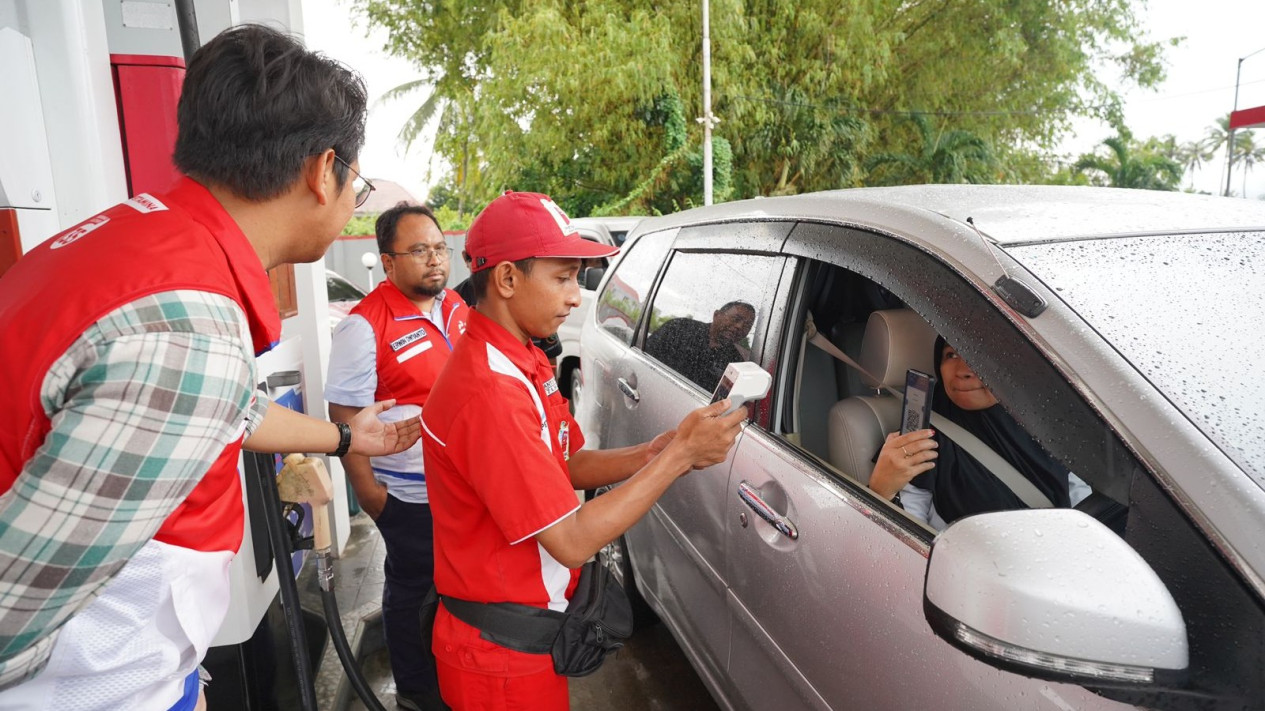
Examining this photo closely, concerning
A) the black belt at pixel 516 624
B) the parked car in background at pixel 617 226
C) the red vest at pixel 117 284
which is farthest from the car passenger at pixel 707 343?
the parked car in background at pixel 617 226

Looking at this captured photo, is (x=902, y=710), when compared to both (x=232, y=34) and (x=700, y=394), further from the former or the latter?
(x=232, y=34)

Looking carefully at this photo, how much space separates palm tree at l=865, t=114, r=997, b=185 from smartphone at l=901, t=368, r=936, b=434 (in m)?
17.8

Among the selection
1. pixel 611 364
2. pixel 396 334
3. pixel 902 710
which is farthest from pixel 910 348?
pixel 396 334

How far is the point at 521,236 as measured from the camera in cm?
161

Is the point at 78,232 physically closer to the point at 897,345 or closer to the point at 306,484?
the point at 306,484

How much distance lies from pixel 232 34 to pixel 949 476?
1.79 m

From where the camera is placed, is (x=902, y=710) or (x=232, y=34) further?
(x=902, y=710)

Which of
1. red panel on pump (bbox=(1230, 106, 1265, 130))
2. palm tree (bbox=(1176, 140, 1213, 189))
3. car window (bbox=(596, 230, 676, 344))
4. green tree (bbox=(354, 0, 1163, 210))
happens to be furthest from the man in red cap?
palm tree (bbox=(1176, 140, 1213, 189))

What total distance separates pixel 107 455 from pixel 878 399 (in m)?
1.83

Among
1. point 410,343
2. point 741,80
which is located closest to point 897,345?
point 410,343

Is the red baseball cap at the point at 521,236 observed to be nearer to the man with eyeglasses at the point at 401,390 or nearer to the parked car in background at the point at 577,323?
the man with eyeglasses at the point at 401,390

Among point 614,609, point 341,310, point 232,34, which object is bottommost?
point 341,310

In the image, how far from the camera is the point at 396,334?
266cm

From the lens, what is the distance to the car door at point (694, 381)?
85.4 inches
